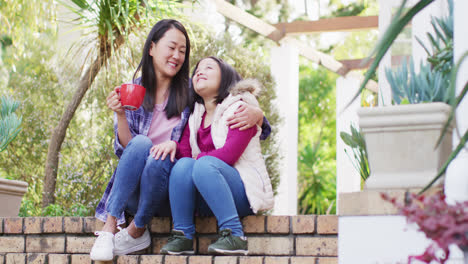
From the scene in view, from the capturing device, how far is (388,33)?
1233 mm

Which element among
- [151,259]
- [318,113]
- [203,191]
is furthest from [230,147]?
[318,113]

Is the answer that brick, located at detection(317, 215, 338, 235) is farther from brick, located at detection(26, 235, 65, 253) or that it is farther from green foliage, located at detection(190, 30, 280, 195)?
green foliage, located at detection(190, 30, 280, 195)

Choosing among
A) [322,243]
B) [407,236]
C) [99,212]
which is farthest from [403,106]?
[99,212]

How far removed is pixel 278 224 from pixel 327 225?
0.21 meters

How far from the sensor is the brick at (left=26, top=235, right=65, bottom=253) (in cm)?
292

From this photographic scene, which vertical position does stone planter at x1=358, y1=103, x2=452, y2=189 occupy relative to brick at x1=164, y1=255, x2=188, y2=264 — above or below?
above

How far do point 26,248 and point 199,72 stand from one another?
1.17 metres

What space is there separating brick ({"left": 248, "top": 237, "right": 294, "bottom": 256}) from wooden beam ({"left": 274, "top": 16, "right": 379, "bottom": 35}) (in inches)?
223

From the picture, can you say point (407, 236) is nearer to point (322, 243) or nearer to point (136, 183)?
point (322, 243)

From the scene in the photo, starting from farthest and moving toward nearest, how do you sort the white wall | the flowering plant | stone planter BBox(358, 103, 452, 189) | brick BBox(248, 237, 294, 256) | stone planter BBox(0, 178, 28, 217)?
1. the white wall
2. stone planter BBox(0, 178, 28, 217)
3. brick BBox(248, 237, 294, 256)
4. stone planter BBox(358, 103, 452, 189)
5. the flowering plant

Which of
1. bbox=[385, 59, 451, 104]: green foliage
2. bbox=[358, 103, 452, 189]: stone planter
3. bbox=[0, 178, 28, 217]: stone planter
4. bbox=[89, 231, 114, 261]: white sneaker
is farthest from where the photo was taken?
bbox=[0, 178, 28, 217]: stone planter

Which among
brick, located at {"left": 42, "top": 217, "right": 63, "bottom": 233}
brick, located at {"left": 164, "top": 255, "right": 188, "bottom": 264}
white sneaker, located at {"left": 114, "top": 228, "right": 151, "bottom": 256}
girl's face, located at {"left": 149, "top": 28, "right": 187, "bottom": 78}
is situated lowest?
brick, located at {"left": 164, "top": 255, "right": 188, "bottom": 264}

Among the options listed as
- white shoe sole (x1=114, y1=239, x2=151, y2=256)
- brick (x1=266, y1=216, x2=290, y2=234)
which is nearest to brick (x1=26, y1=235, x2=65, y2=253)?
white shoe sole (x1=114, y1=239, x2=151, y2=256)

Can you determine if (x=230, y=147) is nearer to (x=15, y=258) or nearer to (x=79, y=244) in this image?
(x=79, y=244)
